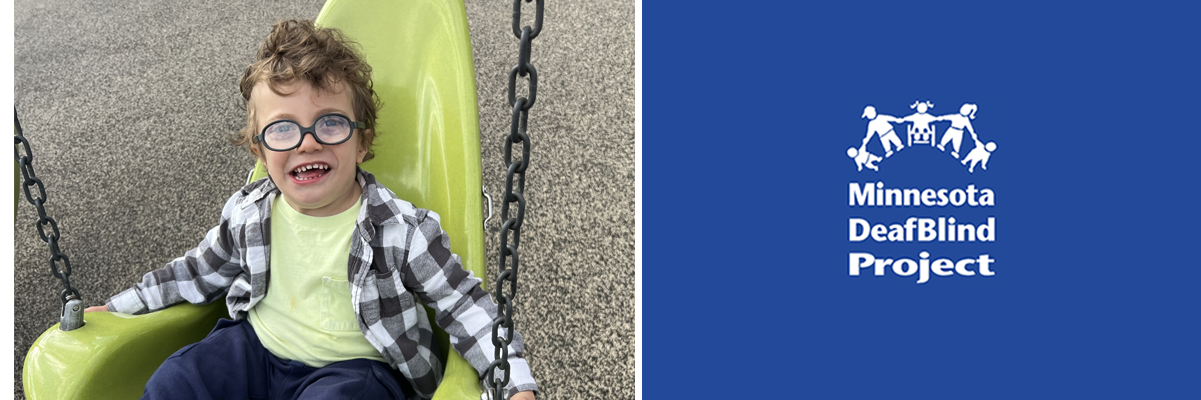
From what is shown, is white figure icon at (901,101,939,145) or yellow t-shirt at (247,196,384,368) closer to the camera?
yellow t-shirt at (247,196,384,368)

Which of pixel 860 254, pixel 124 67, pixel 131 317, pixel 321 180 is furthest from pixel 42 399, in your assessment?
pixel 124 67

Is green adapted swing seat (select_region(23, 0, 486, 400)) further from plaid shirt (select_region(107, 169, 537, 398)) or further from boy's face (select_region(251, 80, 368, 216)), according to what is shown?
boy's face (select_region(251, 80, 368, 216))

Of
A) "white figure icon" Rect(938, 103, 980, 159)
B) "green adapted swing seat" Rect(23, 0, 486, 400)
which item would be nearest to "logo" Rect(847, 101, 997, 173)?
"white figure icon" Rect(938, 103, 980, 159)

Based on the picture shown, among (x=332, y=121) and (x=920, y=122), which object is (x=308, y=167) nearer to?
(x=332, y=121)

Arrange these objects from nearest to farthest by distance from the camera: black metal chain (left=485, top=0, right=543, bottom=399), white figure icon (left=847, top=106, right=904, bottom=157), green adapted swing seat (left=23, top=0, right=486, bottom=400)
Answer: black metal chain (left=485, top=0, right=543, bottom=399)
green adapted swing seat (left=23, top=0, right=486, bottom=400)
white figure icon (left=847, top=106, right=904, bottom=157)

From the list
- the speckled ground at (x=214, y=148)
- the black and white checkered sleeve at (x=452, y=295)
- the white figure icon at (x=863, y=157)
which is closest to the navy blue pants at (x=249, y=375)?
the black and white checkered sleeve at (x=452, y=295)

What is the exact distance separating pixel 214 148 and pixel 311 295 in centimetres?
138

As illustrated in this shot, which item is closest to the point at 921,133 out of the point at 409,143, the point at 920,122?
the point at 920,122

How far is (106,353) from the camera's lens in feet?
3.24

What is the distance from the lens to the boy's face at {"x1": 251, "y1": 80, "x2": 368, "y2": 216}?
94cm

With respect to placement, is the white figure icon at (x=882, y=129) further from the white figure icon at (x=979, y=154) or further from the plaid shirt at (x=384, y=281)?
the plaid shirt at (x=384, y=281)

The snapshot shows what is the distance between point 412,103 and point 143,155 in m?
1.35

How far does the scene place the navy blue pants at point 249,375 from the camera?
928 mm

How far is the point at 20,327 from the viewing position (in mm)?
1670
